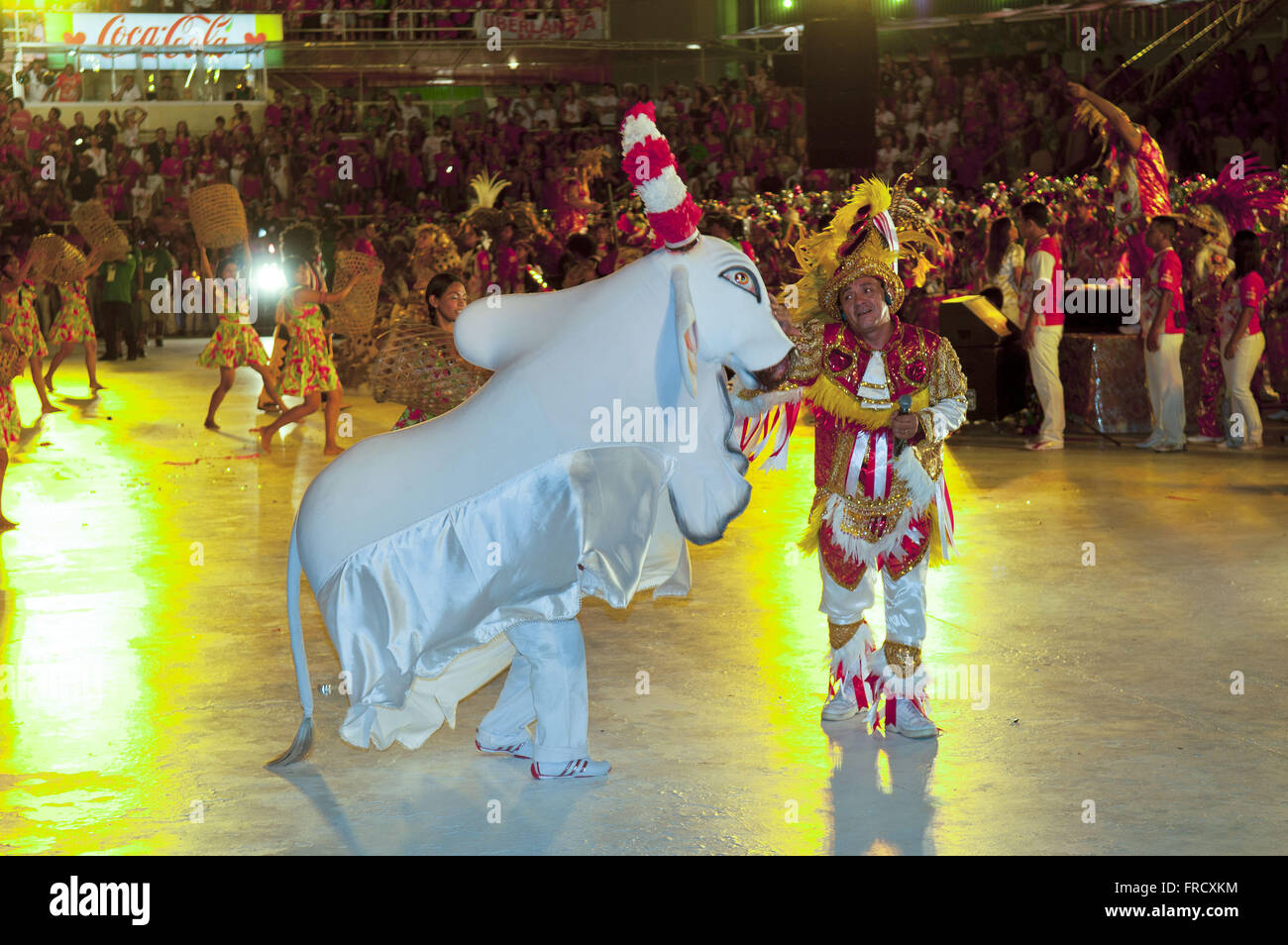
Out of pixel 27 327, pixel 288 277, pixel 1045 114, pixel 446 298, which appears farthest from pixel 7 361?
pixel 1045 114

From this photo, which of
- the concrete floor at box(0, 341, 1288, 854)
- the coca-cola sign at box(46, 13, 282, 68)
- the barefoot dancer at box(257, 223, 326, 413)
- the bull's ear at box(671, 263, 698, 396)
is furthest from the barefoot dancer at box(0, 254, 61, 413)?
the coca-cola sign at box(46, 13, 282, 68)

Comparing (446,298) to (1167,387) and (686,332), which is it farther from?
(1167,387)

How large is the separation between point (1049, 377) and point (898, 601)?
21.6ft

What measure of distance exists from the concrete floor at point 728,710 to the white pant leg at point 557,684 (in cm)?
12

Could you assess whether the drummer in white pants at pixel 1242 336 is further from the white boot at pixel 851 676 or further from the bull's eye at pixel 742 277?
the bull's eye at pixel 742 277

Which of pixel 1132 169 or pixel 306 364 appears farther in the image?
pixel 1132 169

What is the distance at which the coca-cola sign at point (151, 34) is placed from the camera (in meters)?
23.0

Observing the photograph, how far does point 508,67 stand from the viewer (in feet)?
78.3

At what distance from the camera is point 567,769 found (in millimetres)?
4312

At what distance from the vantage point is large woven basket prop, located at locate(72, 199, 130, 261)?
48.0ft

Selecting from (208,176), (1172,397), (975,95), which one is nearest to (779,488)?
(1172,397)

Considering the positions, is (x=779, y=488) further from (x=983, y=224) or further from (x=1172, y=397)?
(x=983, y=224)

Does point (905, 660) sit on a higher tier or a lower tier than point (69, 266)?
lower

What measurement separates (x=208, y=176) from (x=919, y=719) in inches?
746
